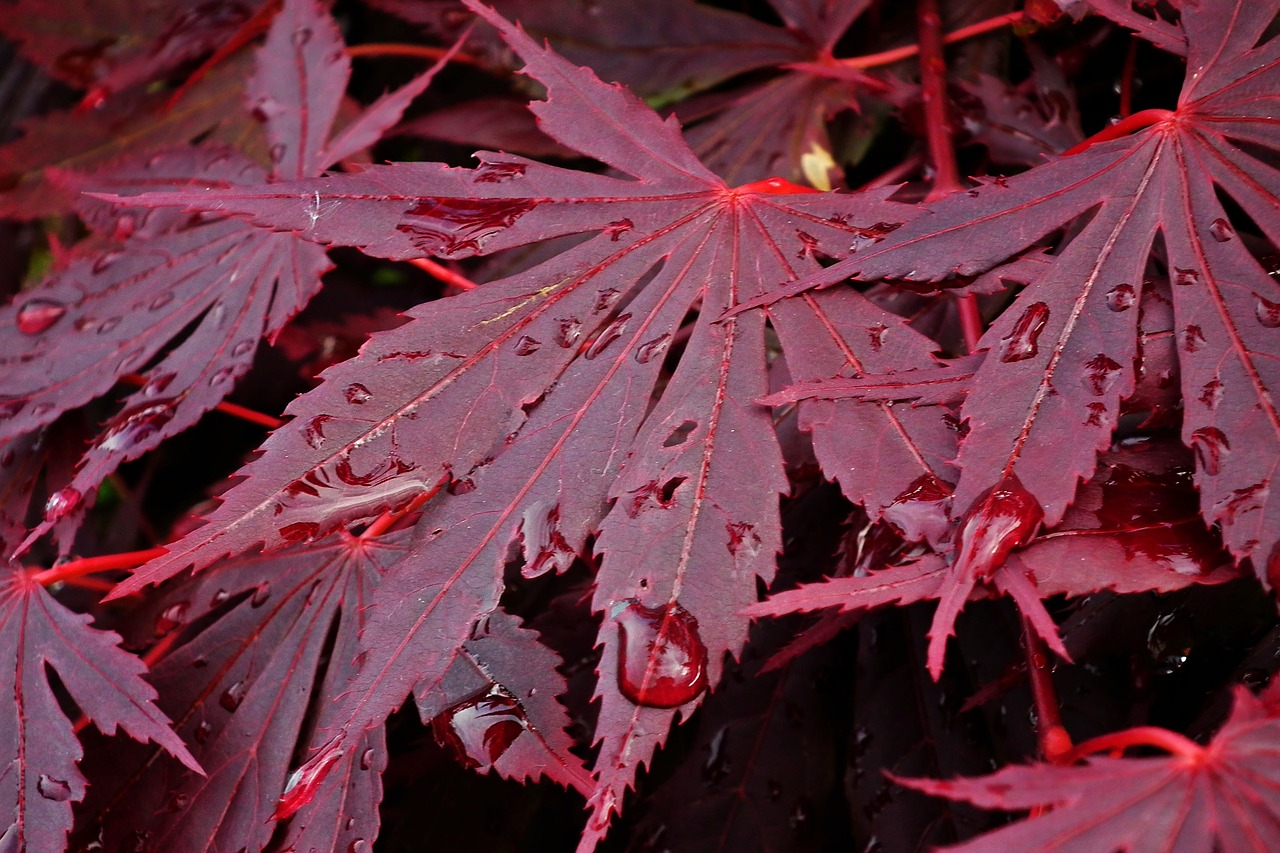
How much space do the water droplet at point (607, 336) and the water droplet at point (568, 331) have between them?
12mm

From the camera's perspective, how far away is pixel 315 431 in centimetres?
56

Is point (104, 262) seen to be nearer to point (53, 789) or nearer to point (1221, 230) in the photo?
point (53, 789)

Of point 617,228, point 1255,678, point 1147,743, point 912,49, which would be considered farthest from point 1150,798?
point 912,49

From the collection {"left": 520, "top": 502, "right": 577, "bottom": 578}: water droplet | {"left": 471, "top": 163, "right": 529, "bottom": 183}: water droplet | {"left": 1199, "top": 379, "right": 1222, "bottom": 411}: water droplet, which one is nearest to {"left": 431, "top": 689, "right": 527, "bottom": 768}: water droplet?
{"left": 520, "top": 502, "right": 577, "bottom": 578}: water droplet

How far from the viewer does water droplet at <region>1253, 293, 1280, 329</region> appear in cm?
52

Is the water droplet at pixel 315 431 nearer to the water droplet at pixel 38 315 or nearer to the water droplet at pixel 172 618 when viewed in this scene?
the water droplet at pixel 172 618

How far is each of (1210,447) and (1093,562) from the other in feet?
0.28

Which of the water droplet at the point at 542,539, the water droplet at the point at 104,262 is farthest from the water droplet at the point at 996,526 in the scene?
the water droplet at the point at 104,262

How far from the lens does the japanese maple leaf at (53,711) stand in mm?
609

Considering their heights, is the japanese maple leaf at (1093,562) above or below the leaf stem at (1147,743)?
above

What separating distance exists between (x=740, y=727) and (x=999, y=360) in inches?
15.7

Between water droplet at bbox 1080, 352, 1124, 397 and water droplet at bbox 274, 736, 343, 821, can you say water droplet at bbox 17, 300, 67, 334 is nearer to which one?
water droplet at bbox 274, 736, 343, 821

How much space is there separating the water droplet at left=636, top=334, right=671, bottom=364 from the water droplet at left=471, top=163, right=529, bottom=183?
14 centimetres

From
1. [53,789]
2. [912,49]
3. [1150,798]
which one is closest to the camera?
[1150,798]
